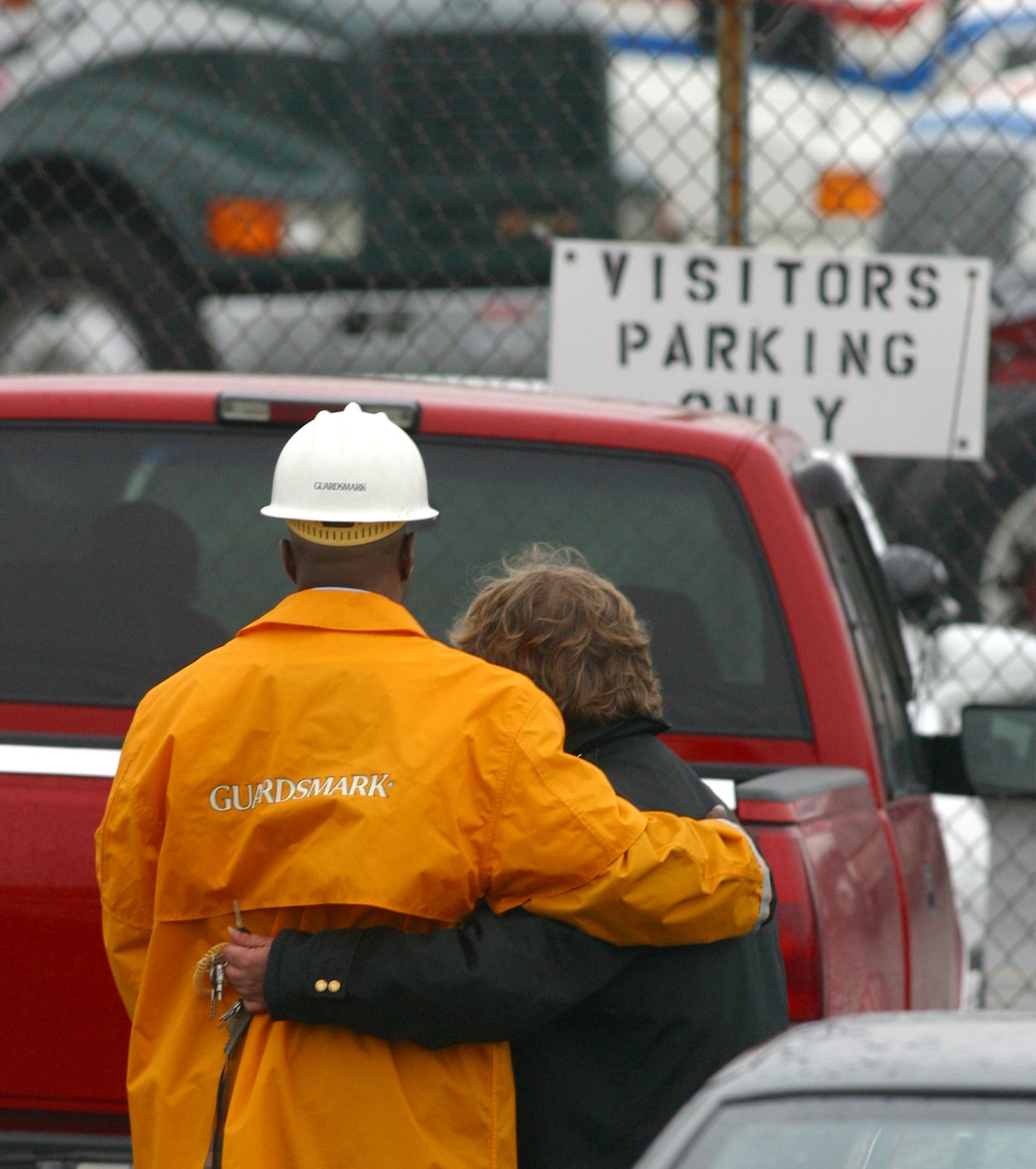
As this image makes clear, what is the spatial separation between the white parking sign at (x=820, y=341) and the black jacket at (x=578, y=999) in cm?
303

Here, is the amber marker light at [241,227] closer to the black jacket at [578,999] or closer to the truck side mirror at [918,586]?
the truck side mirror at [918,586]

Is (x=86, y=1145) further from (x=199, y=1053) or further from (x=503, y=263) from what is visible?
(x=503, y=263)

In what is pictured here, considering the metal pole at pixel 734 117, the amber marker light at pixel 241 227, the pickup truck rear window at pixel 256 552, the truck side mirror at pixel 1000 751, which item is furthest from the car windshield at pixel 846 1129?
the amber marker light at pixel 241 227

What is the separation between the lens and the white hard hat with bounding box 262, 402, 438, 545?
2.43 m

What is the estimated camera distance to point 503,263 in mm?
9492

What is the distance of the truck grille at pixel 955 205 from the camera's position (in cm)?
845

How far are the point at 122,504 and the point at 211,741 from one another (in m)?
1.20

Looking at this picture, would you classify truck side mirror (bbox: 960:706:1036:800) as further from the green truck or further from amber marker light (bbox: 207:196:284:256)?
amber marker light (bbox: 207:196:284:256)

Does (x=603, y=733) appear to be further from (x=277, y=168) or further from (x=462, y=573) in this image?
(x=277, y=168)

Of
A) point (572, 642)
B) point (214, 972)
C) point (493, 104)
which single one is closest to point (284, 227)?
point (493, 104)

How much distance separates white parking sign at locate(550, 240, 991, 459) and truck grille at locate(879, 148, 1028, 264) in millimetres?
2805

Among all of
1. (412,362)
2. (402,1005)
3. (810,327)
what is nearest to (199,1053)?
(402,1005)

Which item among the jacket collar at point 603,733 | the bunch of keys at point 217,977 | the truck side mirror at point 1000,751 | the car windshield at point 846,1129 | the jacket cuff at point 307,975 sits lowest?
the truck side mirror at point 1000,751

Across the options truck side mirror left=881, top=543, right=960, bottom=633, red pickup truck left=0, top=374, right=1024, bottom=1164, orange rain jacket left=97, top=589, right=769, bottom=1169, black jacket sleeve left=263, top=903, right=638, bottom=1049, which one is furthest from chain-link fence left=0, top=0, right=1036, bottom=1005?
black jacket sleeve left=263, top=903, right=638, bottom=1049
